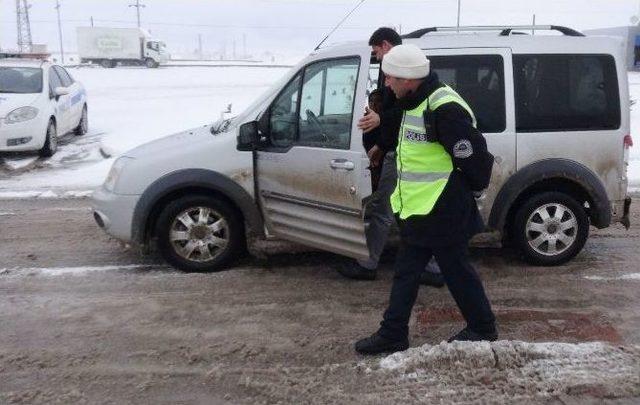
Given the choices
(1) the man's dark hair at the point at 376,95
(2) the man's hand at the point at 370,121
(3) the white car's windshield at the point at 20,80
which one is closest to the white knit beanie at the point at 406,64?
(2) the man's hand at the point at 370,121

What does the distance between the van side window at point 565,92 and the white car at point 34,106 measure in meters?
8.42

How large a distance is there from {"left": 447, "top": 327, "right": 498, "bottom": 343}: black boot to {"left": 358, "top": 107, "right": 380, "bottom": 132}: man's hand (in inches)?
56.5

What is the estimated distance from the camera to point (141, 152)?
553cm

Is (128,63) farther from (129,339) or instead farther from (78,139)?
(129,339)

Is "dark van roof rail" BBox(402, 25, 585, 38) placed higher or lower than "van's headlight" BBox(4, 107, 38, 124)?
higher

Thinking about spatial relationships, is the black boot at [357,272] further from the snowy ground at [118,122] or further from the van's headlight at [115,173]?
the snowy ground at [118,122]

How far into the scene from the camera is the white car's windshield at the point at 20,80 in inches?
453

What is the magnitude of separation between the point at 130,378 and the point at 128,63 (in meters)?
50.3

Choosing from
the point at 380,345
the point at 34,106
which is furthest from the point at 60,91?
the point at 380,345

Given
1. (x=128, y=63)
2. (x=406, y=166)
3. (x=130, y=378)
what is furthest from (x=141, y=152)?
(x=128, y=63)

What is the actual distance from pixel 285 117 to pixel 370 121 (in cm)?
101

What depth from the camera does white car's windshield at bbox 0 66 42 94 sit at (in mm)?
11516

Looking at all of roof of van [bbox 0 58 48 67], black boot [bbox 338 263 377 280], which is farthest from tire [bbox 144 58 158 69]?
black boot [bbox 338 263 377 280]

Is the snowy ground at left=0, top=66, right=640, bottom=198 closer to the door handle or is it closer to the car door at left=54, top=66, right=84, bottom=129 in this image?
the car door at left=54, top=66, right=84, bottom=129
